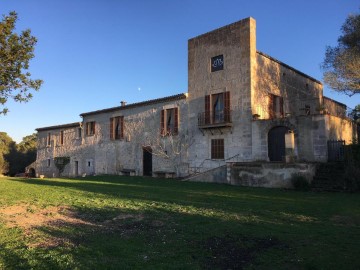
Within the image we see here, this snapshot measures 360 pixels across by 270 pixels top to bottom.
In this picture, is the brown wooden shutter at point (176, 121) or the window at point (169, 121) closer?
the brown wooden shutter at point (176, 121)

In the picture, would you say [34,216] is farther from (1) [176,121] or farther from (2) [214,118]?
(1) [176,121]

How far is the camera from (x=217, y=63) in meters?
22.7

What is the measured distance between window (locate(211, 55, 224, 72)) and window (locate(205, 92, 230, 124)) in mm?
1822

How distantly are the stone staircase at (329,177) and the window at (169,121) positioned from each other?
37.2ft

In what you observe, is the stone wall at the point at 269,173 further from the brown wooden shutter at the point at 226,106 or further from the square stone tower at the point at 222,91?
the brown wooden shutter at the point at 226,106

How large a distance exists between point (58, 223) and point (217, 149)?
614 inches

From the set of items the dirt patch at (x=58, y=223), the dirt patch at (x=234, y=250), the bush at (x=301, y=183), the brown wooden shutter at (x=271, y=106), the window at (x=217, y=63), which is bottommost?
the dirt patch at (x=234, y=250)

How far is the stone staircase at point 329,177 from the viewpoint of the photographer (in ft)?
46.5

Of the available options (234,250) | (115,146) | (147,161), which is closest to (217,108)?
(147,161)

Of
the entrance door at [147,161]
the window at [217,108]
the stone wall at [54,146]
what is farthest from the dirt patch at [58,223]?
the stone wall at [54,146]

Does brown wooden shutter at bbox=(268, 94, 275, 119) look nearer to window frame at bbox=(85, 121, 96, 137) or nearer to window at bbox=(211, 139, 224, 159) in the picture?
window at bbox=(211, 139, 224, 159)

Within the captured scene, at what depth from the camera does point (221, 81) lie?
73.4 ft

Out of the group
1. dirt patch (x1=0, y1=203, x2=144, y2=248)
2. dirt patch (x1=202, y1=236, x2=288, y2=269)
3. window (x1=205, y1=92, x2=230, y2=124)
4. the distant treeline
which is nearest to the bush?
window (x1=205, y1=92, x2=230, y2=124)

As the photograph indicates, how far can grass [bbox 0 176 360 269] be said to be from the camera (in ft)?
16.3
